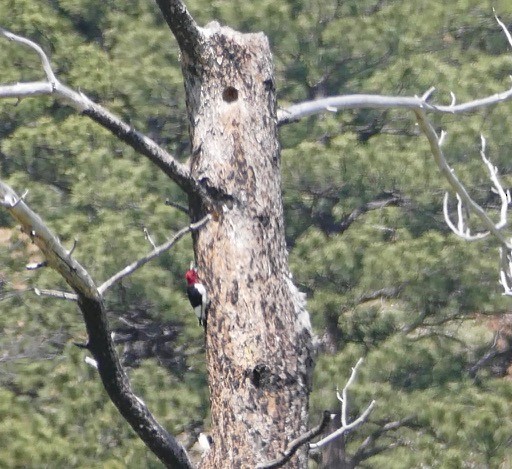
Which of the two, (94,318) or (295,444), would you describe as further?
(295,444)

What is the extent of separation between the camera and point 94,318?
2.28 meters

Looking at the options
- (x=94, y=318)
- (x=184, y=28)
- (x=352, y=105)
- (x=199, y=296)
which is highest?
(x=184, y=28)

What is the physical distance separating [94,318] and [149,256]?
18 cm

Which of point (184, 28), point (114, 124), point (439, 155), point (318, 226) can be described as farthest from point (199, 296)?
point (318, 226)

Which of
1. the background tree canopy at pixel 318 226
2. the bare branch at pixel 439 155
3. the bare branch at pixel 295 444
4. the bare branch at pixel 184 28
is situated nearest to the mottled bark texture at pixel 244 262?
the bare branch at pixel 184 28

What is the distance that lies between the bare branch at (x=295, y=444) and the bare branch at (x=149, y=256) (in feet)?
1.70

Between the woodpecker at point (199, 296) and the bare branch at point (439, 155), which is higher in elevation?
the bare branch at point (439, 155)

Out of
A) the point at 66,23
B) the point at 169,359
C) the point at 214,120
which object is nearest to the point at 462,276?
the point at 169,359

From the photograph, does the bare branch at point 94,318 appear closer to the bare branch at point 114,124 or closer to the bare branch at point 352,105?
the bare branch at point 114,124

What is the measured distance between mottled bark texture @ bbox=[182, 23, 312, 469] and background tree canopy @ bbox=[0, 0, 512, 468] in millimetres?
4428

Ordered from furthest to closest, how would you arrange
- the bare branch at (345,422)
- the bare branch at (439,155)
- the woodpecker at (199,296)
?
the bare branch at (439,155) < the woodpecker at (199,296) < the bare branch at (345,422)

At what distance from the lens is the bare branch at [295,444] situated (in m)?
2.21

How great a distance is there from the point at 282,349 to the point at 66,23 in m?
6.39

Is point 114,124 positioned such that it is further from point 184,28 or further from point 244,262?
point 244,262
